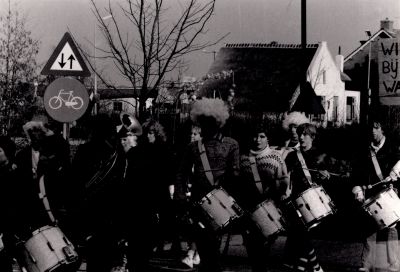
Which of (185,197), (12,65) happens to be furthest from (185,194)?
(12,65)

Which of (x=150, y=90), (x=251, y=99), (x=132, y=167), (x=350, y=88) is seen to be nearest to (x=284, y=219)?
(x=132, y=167)

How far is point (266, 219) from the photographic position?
25.2 ft

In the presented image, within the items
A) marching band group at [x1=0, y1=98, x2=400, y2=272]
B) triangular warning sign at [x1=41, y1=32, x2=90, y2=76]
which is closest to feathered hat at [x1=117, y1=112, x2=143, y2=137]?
marching band group at [x1=0, y1=98, x2=400, y2=272]

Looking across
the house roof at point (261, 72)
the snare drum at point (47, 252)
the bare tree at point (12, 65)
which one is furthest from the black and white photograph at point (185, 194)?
the house roof at point (261, 72)

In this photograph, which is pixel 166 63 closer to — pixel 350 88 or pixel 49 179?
pixel 49 179

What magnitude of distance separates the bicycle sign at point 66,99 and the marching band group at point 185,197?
3.14 metres

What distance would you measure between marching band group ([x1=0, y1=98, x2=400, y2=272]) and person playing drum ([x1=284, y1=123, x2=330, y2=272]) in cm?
1

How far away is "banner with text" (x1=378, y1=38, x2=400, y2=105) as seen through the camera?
913 cm

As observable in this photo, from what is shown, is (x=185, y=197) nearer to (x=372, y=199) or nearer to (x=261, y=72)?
(x=372, y=199)

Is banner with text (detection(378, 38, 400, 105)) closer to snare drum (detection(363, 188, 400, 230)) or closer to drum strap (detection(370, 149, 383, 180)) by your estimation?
drum strap (detection(370, 149, 383, 180))

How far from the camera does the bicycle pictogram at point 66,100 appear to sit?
11.5m

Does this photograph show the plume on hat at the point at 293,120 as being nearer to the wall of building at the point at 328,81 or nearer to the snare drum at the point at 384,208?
the snare drum at the point at 384,208

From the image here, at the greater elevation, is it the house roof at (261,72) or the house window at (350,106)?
the house roof at (261,72)

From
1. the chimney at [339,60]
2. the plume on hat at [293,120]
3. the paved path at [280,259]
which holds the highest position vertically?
the chimney at [339,60]
